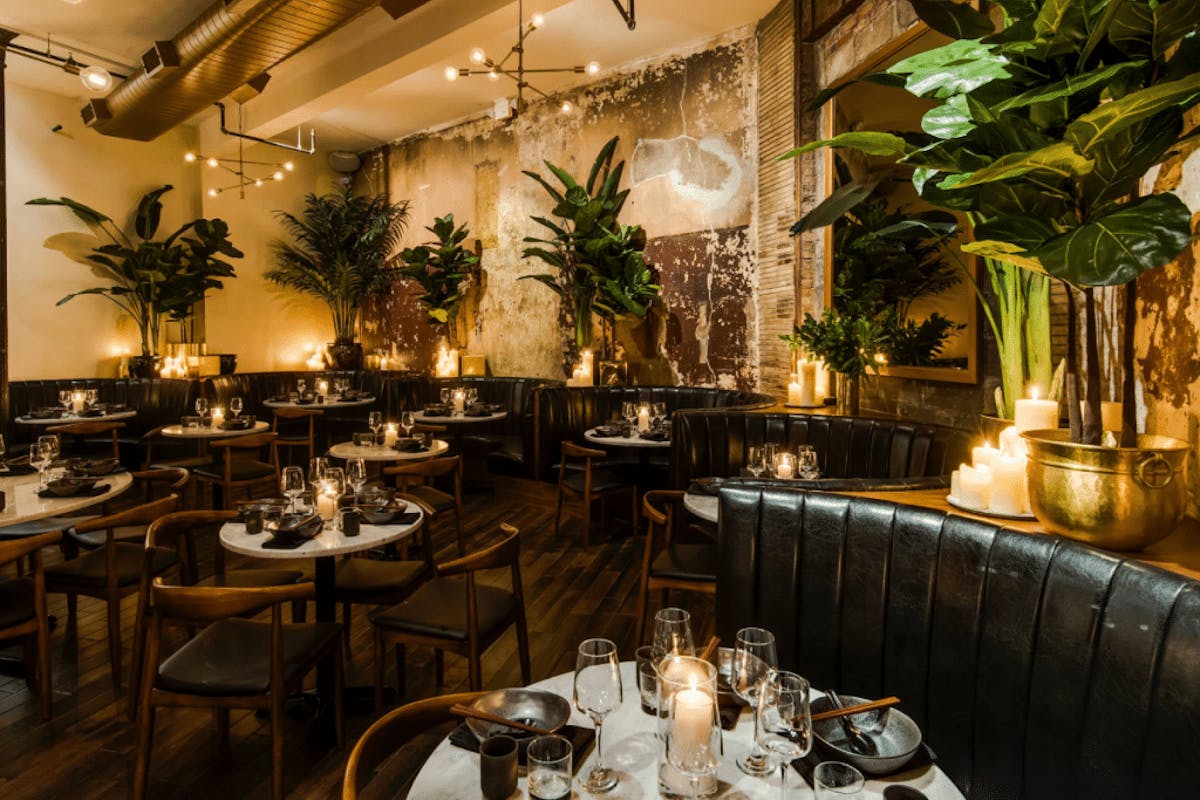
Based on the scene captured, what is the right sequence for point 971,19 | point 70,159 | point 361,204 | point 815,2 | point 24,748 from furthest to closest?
point 361,204 < point 70,159 < point 815,2 < point 24,748 < point 971,19

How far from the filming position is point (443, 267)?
823 centimetres

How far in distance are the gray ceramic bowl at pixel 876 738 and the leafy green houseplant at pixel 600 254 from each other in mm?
5196

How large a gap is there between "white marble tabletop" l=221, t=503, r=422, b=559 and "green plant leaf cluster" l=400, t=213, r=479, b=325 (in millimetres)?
5701

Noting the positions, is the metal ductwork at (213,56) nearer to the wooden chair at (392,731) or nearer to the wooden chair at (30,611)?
the wooden chair at (30,611)

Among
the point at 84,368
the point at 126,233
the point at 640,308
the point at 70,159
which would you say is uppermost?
the point at 70,159

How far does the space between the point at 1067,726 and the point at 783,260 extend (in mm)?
4379

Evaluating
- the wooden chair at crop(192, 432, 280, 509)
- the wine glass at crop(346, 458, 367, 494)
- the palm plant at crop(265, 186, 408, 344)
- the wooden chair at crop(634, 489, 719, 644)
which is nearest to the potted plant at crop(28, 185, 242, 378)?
the palm plant at crop(265, 186, 408, 344)

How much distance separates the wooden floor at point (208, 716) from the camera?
223 centimetres

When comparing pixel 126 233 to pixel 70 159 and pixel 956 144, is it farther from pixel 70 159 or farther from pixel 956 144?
pixel 956 144

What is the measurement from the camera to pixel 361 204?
9.23 m

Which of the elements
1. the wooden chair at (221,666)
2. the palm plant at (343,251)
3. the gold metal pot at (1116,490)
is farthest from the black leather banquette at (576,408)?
the gold metal pot at (1116,490)

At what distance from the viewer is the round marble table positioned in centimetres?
113

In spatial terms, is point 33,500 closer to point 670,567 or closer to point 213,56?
point 670,567

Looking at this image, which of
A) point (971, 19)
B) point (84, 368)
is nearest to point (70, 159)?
point (84, 368)
